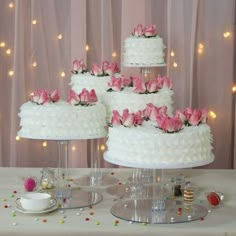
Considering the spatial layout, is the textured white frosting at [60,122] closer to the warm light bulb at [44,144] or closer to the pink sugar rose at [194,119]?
the pink sugar rose at [194,119]

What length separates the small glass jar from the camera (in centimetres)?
180

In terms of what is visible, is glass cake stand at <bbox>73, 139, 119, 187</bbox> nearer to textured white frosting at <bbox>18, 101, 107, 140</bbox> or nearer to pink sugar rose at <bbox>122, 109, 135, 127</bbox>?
textured white frosting at <bbox>18, 101, 107, 140</bbox>

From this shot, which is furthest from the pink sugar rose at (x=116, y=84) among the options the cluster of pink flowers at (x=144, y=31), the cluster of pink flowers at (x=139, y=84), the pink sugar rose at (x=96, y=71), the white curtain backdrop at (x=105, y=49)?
the white curtain backdrop at (x=105, y=49)

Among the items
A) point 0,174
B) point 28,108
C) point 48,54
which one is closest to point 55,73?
point 48,54

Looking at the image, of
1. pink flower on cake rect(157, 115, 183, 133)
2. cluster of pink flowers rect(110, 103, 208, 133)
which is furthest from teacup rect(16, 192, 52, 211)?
pink flower on cake rect(157, 115, 183, 133)

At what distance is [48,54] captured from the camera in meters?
2.46

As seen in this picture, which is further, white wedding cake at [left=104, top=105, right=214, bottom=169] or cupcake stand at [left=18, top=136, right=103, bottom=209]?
cupcake stand at [left=18, top=136, right=103, bottom=209]

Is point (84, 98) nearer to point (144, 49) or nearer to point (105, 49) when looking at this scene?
point (144, 49)

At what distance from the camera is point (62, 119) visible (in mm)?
1617

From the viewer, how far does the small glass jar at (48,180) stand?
1.80m

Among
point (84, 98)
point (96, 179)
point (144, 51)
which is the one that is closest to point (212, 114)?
point (144, 51)

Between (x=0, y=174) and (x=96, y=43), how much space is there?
2.61 feet

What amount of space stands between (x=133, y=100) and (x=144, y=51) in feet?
1.28

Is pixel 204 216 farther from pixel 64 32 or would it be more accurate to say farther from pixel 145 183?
pixel 64 32
